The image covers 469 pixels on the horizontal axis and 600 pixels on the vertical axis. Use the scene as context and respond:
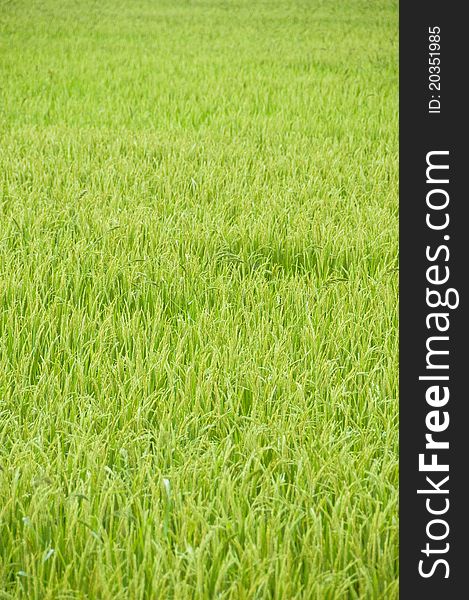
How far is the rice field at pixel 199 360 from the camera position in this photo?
1.43m

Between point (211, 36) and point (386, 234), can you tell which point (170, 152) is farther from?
point (211, 36)

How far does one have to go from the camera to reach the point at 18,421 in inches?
76.5

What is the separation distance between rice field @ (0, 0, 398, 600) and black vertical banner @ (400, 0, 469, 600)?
0.22 feet

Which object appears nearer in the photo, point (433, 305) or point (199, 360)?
point (433, 305)

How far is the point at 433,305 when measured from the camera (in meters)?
1.66

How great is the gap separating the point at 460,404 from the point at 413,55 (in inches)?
35.9

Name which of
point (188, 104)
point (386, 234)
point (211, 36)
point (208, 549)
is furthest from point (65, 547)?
point (211, 36)

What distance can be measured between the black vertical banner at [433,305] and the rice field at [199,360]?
2.7 inches

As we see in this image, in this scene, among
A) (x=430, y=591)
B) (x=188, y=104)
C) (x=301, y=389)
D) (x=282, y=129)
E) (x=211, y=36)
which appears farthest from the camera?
(x=211, y=36)

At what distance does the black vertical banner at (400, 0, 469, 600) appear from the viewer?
1.42m

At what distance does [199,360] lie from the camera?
2.19m

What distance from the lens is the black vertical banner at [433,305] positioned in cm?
142

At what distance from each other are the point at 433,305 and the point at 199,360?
75 centimetres

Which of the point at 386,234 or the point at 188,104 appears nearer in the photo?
the point at 386,234
